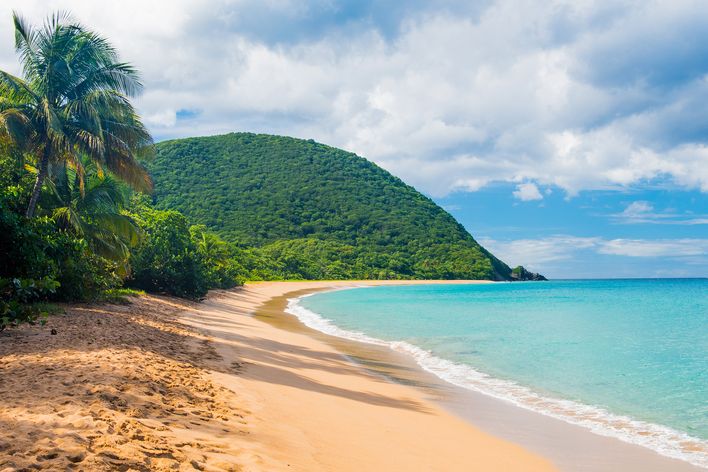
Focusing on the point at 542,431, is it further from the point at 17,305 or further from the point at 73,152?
the point at 73,152

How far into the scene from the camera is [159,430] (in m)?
5.34

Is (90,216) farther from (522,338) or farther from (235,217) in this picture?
(235,217)

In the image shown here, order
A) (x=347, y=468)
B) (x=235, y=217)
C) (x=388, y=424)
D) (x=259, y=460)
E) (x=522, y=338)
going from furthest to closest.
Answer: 1. (x=235, y=217)
2. (x=522, y=338)
3. (x=388, y=424)
4. (x=347, y=468)
5. (x=259, y=460)

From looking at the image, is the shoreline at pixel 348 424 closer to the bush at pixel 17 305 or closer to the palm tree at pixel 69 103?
the bush at pixel 17 305

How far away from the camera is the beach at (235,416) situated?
479 cm

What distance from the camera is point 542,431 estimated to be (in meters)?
8.41

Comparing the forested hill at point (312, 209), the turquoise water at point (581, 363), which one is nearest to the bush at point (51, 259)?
the turquoise water at point (581, 363)

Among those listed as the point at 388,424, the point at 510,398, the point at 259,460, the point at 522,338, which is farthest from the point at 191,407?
the point at 522,338

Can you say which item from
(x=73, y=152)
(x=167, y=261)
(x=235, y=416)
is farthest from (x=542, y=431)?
(x=167, y=261)

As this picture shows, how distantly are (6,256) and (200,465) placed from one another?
997 centimetres

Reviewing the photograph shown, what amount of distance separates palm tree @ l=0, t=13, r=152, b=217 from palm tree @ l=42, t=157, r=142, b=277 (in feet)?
2.86

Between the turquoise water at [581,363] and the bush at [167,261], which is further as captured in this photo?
the bush at [167,261]

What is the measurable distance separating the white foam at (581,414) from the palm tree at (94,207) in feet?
34.4

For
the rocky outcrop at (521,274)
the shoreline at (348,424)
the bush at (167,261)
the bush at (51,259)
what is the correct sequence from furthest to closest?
the rocky outcrop at (521,274) < the bush at (167,261) < the bush at (51,259) < the shoreline at (348,424)
